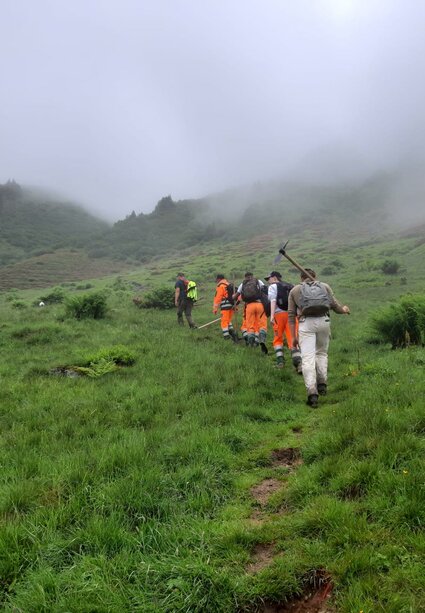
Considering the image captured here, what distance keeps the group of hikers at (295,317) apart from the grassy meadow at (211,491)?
2.01 ft

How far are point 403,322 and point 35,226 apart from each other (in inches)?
5390

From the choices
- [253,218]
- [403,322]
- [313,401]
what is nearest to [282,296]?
[403,322]

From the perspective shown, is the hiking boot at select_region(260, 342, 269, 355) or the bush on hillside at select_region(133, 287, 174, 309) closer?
the hiking boot at select_region(260, 342, 269, 355)

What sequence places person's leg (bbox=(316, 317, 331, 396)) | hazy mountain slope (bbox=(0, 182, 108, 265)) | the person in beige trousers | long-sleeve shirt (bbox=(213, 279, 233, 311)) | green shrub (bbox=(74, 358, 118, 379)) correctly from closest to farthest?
the person in beige trousers → person's leg (bbox=(316, 317, 331, 396)) → green shrub (bbox=(74, 358, 118, 379)) → long-sleeve shirt (bbox=(213, 279, 233, 311)) → hazy mountain slope (bbox=(0, 182, 108, 265))

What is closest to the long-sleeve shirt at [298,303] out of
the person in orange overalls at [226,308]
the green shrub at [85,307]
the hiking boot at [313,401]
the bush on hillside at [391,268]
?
the hiking boot at [313,401]

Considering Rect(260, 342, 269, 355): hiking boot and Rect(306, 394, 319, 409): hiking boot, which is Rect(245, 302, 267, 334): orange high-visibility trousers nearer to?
Rect(260, 342, 269, 355): hiking boot

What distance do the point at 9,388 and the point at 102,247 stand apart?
95096 mm

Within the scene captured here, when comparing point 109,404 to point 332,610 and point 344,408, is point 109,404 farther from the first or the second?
point 332,610

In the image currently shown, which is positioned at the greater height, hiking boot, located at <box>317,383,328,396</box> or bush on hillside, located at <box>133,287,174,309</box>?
bush on hillside, located at <box>133,287,174,309</box>

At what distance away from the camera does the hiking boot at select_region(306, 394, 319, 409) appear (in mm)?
7253

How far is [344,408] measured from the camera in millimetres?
6199

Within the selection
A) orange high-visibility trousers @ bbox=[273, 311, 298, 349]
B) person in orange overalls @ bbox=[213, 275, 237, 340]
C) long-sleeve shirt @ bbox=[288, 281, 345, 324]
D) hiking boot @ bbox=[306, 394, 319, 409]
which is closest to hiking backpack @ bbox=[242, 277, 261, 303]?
orange high-visibility trousers @ bbox=[273, 311, 298, 349]

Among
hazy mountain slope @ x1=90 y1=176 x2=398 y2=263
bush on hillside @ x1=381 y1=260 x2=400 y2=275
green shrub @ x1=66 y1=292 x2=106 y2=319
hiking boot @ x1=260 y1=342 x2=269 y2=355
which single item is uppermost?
hazy mountain slope @ x1=90 y1=176 x2=398 y2=263

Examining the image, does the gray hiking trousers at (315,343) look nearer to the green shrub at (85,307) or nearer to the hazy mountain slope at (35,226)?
the green shrub at (85,307)
